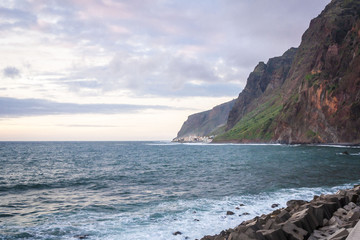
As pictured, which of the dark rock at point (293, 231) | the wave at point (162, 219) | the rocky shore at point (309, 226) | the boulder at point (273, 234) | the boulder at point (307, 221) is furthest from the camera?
the wave at point (162, 219)

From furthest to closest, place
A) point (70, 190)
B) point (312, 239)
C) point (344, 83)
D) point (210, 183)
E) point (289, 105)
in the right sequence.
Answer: point (289, 105), point (344, 83), point (210, 183), point (70, 190), point (312, 239)

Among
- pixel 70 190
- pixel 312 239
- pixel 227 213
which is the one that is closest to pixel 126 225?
pixel 227 213

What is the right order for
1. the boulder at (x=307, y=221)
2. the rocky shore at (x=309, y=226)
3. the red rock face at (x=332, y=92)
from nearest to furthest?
the rocky shore at (x=309, y=226)
the boulder at (x=307, y=221)
the red rock face at (x=332, y=92)

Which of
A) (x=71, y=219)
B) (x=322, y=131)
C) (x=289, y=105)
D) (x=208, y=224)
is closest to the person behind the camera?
(x=208, y=224)

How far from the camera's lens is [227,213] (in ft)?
63.8

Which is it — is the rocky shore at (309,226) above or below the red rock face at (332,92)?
below

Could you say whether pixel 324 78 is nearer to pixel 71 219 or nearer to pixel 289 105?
pixel 289 105

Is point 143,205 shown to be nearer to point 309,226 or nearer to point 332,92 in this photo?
point 309,226

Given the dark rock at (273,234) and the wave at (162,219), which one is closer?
the dark rock at (273,234)

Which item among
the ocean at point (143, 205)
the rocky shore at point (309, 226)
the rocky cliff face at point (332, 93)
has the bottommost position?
the ocean at point (143, 205)

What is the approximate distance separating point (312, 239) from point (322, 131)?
452ft

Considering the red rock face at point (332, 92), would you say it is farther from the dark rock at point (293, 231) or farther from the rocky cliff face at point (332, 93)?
the dark rock at point (293, 231)

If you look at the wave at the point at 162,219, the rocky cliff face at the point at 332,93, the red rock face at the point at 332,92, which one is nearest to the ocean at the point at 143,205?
the wave at the point at 162,219

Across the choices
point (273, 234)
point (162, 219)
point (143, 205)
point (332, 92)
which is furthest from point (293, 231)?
point (332, 92)
